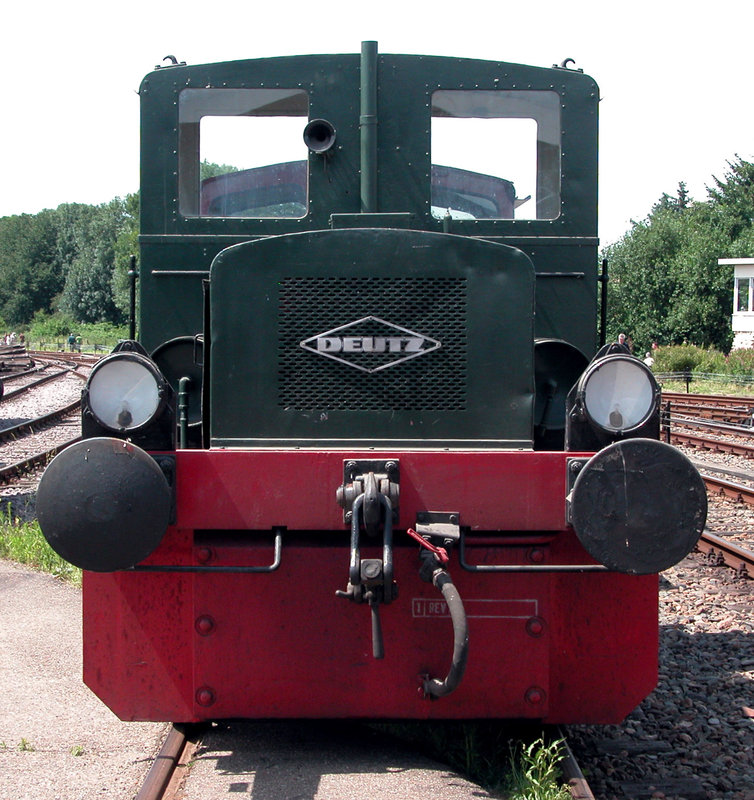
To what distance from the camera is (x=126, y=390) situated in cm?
350

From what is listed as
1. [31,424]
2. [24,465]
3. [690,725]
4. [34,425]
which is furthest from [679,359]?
[690,725]

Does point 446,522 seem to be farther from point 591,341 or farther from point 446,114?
point 446,114

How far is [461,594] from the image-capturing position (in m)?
3.66

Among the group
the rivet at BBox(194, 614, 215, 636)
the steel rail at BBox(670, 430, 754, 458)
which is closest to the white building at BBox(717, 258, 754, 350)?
the steel rail at BBox(670, 430, 754, 458)

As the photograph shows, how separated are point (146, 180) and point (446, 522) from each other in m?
2.29

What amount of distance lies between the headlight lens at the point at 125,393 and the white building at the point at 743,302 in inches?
1701

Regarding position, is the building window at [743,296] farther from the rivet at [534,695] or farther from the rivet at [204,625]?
the rivet at [204,625]

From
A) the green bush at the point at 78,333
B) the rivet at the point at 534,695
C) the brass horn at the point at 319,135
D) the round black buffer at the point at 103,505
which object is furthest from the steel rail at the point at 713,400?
the green bush at the point at 78,333

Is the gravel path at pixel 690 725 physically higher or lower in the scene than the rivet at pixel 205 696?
lower

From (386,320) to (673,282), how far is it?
1912 inches

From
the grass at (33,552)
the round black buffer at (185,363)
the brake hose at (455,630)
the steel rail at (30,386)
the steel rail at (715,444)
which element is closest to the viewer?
the brake hose at (455,630)

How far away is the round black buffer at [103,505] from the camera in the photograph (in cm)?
329

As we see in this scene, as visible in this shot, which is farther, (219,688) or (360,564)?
(219,688)

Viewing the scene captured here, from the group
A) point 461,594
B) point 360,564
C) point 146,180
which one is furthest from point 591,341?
point 146,180
